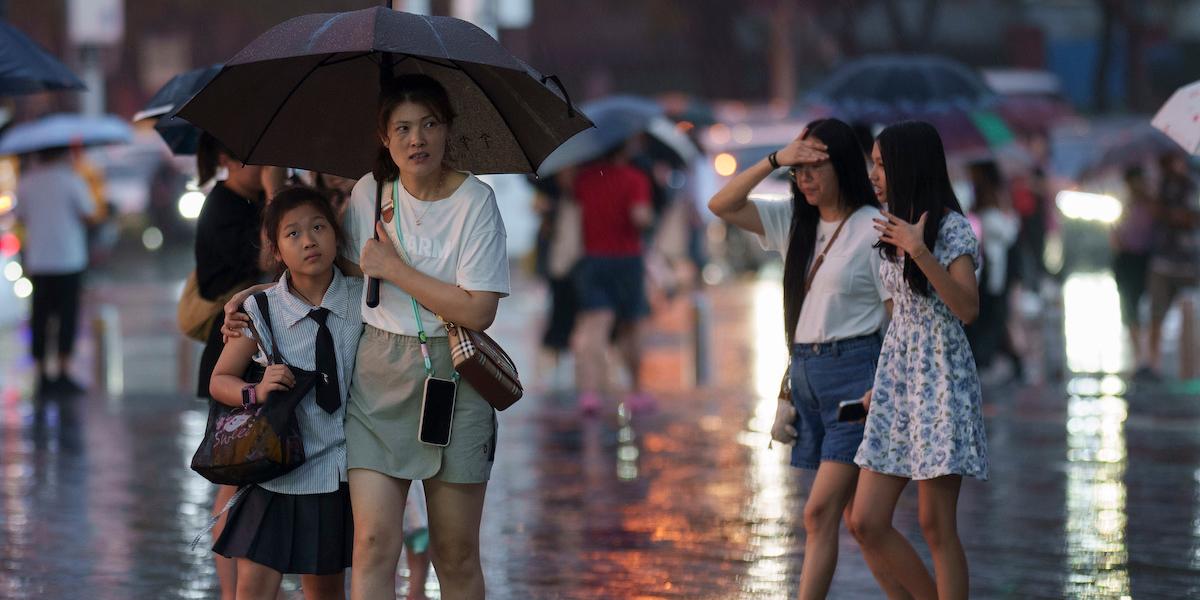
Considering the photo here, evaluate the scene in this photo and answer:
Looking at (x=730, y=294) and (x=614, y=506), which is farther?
(x=730, y=294)

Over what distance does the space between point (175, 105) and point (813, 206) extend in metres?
2.42

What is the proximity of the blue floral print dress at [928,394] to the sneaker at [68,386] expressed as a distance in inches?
383

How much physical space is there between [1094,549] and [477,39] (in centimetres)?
390

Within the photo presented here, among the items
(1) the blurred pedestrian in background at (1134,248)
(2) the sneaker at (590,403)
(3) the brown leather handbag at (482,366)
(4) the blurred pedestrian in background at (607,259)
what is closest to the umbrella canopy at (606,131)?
(4) the blurred pedestrian in background at (607,259)

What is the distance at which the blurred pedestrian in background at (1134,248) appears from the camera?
14344mm

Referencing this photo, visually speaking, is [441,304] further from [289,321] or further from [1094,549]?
[1094,549]

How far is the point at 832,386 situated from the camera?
18.9 ft

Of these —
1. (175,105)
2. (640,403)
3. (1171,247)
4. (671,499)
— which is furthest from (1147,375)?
(175,105)

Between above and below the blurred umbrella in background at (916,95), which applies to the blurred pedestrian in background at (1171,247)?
below

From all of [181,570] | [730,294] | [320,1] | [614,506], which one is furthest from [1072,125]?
[181,570]

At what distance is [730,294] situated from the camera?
83.2 ft

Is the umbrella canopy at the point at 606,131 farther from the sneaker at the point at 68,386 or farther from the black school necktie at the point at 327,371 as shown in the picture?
the black school necktie at the point at 327,371

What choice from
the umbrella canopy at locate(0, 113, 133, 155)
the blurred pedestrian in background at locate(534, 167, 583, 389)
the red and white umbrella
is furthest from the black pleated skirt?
the umbrella canopy at locate(0, 113, 133, 155)

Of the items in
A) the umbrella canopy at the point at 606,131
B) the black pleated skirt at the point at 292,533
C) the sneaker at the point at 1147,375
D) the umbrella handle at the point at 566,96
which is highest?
the umbrella canopy at the point at 606,131
